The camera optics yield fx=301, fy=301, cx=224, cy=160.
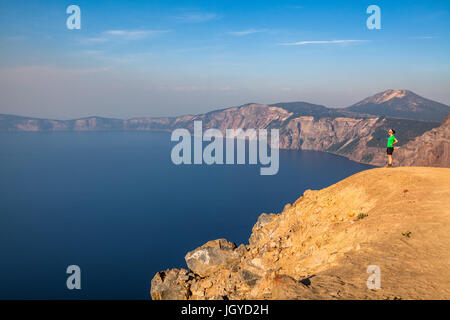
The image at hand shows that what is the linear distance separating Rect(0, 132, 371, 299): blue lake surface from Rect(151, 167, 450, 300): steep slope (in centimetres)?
4480

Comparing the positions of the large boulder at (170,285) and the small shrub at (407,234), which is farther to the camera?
the large boulder at (170,285)

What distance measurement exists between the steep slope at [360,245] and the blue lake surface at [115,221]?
147ft

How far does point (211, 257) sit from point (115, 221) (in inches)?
2663

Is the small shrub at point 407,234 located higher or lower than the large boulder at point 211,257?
higher

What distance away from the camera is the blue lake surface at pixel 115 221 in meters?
72.1

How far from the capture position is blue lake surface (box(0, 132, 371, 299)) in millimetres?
72125

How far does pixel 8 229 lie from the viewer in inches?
3947

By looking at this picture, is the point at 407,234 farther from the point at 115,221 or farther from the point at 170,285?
the point at 115,221

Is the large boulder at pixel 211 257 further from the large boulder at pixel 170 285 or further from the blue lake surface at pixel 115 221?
the blue lake surface at pixel 115 221

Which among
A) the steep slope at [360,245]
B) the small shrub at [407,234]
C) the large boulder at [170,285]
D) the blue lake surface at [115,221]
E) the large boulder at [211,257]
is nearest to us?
the steep slope at [360,245]

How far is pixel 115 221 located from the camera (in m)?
109

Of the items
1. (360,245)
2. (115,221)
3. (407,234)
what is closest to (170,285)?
(360,245)

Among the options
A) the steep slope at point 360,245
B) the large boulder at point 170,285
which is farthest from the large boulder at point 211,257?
the steep slope at point 360,245
